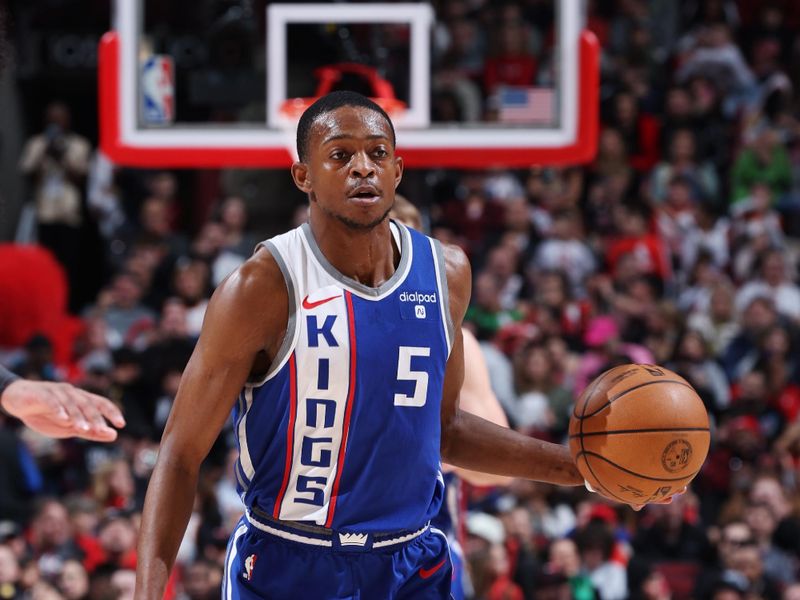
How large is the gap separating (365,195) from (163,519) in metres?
0.90

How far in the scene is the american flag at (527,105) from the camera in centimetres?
730

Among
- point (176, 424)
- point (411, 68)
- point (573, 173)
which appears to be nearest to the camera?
point (176, 424)

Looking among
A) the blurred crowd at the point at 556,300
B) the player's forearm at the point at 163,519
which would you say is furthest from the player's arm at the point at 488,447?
the blurred crowd at the point at 556,300

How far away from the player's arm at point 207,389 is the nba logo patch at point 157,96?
13.4 ft

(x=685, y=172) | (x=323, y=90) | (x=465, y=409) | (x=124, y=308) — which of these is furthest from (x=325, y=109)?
(x=685, y=172)

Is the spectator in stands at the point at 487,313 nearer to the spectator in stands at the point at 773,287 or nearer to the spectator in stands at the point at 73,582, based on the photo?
the spectator in stands at the point at 773,287

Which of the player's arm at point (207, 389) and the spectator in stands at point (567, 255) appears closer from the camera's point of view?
the player's arm at point (207, 389)

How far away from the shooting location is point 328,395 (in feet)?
11.1

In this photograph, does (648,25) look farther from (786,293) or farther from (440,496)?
(440,496)

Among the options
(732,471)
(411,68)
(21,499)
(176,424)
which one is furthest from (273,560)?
(732,471)

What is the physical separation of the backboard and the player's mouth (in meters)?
3.60

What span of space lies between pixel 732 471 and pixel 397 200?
4788 millimetres

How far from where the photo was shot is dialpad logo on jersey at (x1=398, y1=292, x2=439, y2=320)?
137 inches

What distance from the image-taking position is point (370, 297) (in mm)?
3465
